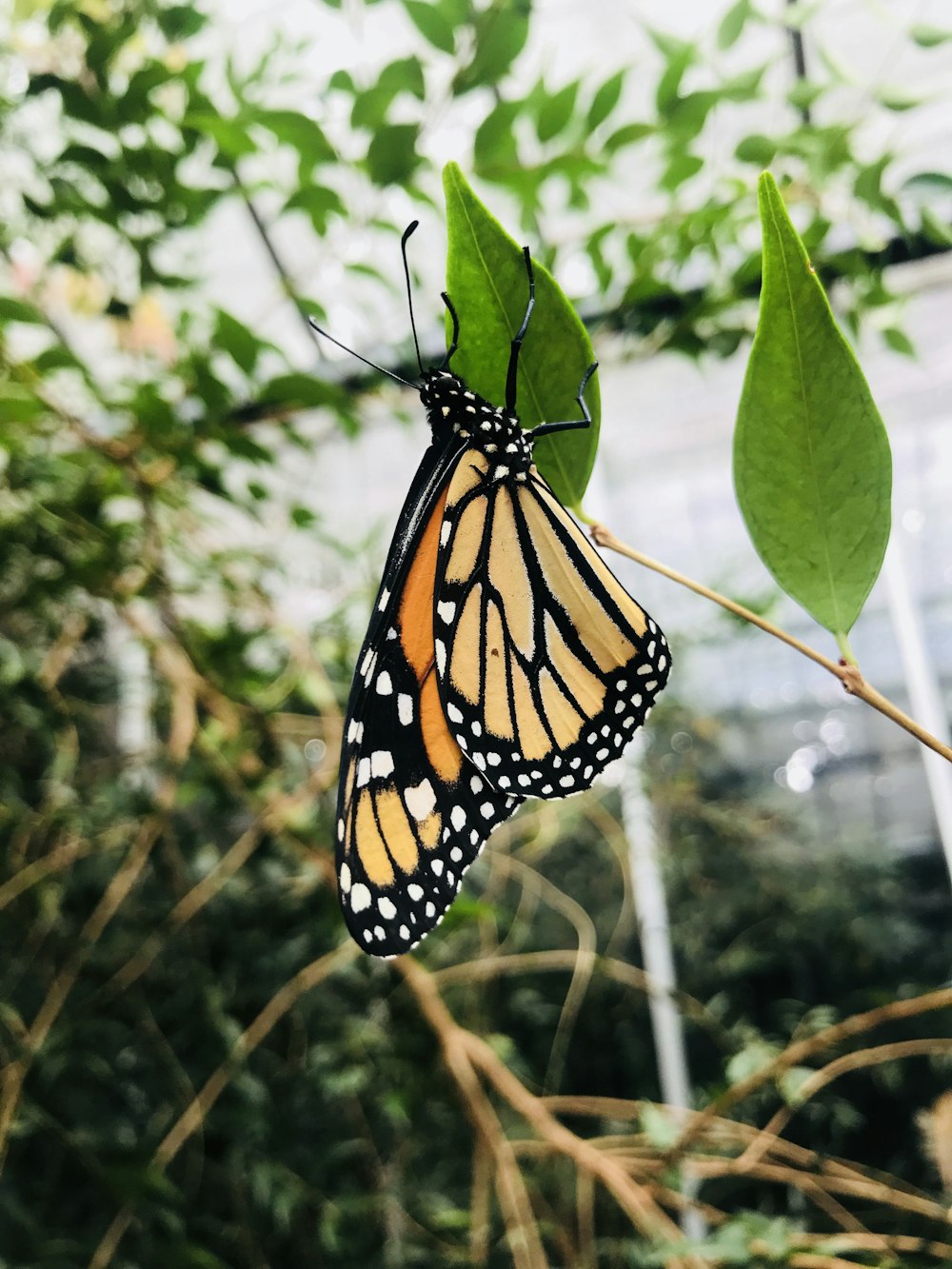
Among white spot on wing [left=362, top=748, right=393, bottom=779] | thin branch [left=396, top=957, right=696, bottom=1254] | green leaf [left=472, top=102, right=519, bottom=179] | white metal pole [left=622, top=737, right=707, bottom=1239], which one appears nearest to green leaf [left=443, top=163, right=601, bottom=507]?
white spot on wing [left=362, top=748, right=393, bottom=779]

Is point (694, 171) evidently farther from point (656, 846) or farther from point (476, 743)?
point (656, 846)

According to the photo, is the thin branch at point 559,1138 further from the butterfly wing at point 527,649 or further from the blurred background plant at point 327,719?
the butterfly wing at point 527,649

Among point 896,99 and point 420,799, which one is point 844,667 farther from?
point 896,99

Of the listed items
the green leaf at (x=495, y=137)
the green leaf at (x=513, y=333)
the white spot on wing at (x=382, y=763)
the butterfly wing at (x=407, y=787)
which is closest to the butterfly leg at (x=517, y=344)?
the green leaf at (x=513, y=333)

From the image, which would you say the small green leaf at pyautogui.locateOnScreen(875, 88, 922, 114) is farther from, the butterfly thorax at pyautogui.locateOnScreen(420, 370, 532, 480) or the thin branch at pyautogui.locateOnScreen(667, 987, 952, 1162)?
the thin branch at pyautogui.locateOnScreen(667, 987, 952, 1162)

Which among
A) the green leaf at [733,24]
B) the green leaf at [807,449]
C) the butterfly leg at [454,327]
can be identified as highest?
the green leaf at [733,24]

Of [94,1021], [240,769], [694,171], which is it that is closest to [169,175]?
[694,171]
